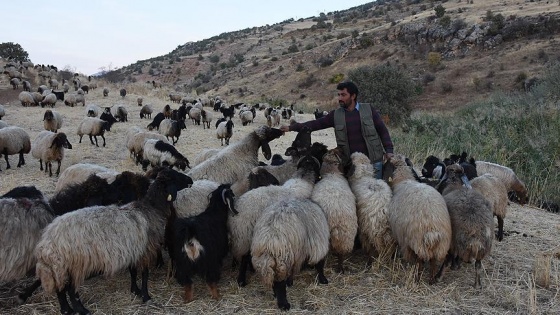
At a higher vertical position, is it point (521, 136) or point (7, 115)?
point (7, 115)

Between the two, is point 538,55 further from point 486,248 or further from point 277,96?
point 486,248

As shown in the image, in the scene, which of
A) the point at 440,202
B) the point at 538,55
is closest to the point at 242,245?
the point at 440,202

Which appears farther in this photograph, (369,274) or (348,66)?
(348,66)

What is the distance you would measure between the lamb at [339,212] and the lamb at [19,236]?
3122 millimetres

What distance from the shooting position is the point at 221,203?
500 centimetres

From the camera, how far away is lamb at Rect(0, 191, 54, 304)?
414 centimetres

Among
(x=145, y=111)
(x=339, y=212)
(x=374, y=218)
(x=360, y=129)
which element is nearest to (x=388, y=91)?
(x=145, y=111)

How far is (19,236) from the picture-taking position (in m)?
4.23

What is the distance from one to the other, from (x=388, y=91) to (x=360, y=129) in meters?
22.7

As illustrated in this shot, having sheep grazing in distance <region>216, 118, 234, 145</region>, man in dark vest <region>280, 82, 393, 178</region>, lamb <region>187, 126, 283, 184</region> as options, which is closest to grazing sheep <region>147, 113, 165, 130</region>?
sheep grazing in distance <region>216, 118, 234, 145</region>

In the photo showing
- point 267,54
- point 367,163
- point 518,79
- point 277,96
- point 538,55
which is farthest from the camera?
point 267,54

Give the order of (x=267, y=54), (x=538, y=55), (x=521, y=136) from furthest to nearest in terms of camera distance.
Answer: (x=267, y=54), (x=538, y=55), (x=521, y=136)

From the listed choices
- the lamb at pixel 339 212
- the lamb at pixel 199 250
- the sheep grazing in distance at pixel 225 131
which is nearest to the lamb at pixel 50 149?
the sheep grazing in distance at pixel 225 131

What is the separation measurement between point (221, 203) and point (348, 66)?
4513 cm
